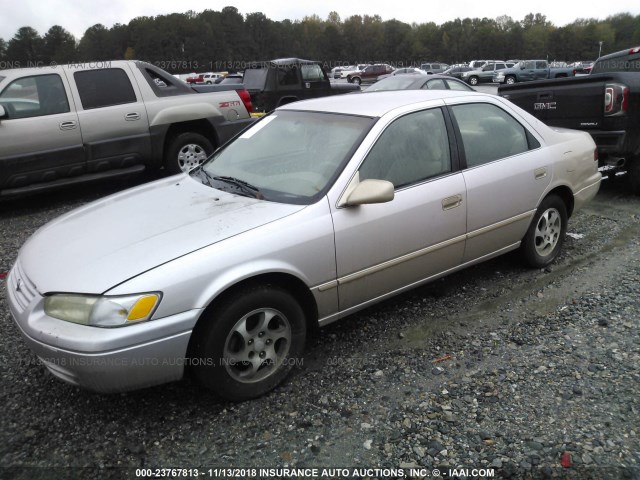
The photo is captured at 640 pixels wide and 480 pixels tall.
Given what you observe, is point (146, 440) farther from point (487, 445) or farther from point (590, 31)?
point (590, 31)

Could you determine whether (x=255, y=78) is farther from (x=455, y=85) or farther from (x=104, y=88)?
(x=104, y=88)

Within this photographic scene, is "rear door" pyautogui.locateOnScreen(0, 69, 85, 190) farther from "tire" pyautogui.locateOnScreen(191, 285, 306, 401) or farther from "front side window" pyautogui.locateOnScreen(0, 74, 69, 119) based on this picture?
"tire" pyautogui.locateOnScreen(191, 285, 306, 401)

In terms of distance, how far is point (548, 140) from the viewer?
14.1 ft

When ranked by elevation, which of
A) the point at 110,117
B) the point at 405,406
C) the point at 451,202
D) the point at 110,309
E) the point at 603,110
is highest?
the point at 110,117

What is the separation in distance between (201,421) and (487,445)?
4.64ft

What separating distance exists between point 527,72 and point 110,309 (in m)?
41.5

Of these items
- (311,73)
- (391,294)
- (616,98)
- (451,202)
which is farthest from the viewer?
(311,73)

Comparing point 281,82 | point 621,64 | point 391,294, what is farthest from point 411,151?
point 281,82

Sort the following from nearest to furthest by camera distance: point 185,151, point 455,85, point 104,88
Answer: point 104,88, point 185,151, point 455,85

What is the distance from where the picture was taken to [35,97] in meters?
6.51

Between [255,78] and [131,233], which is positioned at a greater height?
[255,78]

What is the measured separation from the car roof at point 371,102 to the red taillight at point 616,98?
2.82 m

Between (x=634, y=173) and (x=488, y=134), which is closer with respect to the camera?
(x=488, y=134)

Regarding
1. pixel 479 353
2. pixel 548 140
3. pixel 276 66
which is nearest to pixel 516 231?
pixel 548 140
